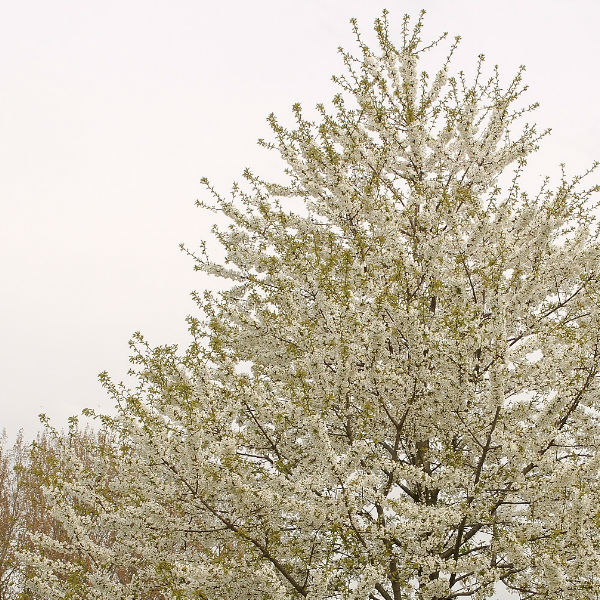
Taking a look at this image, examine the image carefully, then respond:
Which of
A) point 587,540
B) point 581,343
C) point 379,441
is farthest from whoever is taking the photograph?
point 379,441

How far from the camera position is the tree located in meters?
5.42

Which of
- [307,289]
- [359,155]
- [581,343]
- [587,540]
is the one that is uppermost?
[359,155]

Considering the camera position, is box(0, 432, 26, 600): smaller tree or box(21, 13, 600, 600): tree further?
box(0, 432, 26, 600): smaller tree

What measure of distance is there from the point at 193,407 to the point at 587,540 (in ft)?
12.8

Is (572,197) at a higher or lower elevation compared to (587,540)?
higher

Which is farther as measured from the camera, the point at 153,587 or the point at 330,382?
the point at 153,587

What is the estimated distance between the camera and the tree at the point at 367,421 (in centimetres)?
542

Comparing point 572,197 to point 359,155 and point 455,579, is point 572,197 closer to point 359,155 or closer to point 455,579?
point 359,155

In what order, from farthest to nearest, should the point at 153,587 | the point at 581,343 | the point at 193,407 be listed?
the point at 153,587 → the point at 581,343 → the point at 193,407

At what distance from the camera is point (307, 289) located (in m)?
6.77

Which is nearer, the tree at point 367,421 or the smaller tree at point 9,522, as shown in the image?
the tree at point 367,421

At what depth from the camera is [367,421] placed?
20.3 ft

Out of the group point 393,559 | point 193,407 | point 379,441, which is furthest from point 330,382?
point 393,559

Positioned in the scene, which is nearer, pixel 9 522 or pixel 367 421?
pixel 367 421
